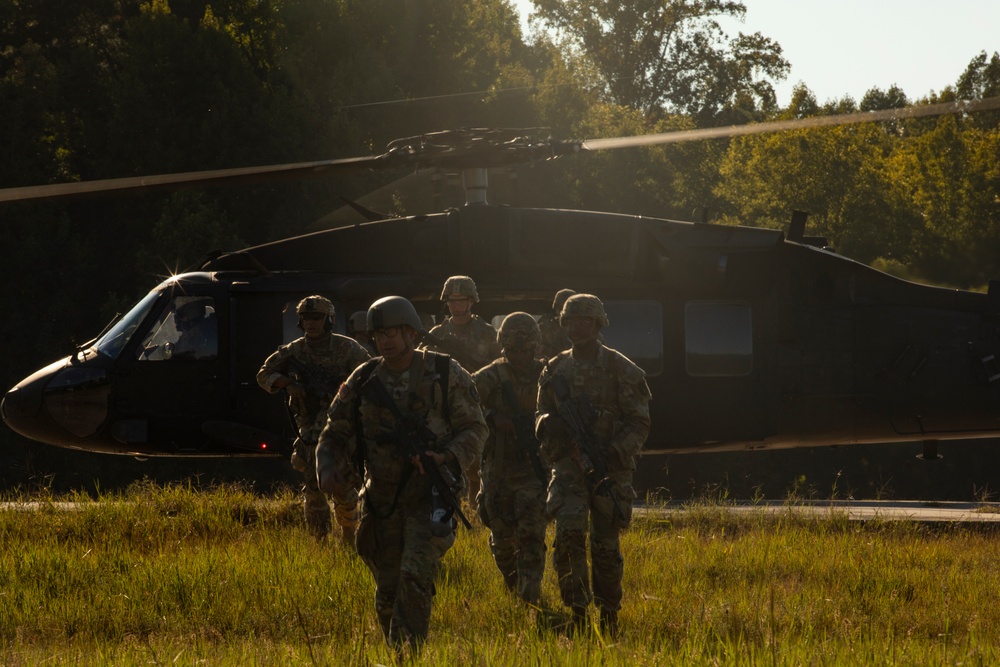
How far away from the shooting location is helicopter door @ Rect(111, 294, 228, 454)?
11156mm

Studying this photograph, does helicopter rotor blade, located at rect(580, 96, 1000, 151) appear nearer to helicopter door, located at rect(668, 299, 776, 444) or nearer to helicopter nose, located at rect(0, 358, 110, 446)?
helicopter door, located at rect(668, 299, 776, 444)

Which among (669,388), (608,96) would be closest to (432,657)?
(669,388)

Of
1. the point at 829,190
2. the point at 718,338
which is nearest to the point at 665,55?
the point at 829,190

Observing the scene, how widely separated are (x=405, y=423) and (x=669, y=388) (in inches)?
219

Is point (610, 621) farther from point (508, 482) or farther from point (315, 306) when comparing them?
point (315, 306)

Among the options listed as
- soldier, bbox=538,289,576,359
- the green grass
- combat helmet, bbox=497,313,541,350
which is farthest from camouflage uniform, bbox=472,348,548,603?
soldier, bbox=538,289,576,359

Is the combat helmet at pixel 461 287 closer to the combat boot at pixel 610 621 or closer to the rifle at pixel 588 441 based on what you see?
the rifle at pixel 588 441

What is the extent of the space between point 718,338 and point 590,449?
458 centimetres

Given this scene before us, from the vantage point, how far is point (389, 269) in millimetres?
11508

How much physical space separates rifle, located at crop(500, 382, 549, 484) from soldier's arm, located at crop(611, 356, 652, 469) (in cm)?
85

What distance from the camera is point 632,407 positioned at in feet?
23.1

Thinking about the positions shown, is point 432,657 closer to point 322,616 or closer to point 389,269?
point 322,616

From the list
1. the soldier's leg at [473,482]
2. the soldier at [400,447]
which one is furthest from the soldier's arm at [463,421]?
the soldier's leg at [473,482]

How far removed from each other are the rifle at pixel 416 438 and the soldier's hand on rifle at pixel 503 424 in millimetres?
1707
